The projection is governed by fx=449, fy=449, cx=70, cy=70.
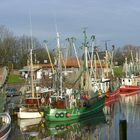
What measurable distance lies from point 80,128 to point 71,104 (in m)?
5.38

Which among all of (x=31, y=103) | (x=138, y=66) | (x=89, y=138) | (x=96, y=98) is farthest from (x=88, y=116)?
(x=138, y=66)

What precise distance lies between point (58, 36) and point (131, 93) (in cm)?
4369

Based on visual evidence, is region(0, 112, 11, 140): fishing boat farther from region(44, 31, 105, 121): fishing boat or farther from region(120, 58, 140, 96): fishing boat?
region(120, 58, 140, 96): fishing boat

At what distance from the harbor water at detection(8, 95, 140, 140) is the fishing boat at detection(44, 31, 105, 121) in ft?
2.48

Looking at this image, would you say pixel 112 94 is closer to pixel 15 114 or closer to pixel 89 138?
pixel 15 114

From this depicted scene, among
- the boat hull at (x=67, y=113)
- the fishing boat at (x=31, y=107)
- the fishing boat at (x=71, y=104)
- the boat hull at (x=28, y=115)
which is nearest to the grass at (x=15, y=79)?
the fishing boat at (x=71, y=104)

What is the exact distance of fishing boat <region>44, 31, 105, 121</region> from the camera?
5091 centimetres

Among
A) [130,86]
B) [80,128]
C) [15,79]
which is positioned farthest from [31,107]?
[15,79]

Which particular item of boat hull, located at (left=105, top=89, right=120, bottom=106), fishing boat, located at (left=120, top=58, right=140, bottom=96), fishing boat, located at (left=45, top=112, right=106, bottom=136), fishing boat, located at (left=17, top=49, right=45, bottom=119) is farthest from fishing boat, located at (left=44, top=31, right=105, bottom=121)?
fishing boat, located at (left=120, top=58, right=140, bottom=96)

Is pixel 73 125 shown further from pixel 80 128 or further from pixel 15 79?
pixel 15 79

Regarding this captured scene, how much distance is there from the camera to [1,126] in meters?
39.3

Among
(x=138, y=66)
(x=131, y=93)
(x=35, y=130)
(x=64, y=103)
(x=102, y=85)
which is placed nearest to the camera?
(x=35, y=130)

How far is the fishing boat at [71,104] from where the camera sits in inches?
2004

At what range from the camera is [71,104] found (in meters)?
52.2
